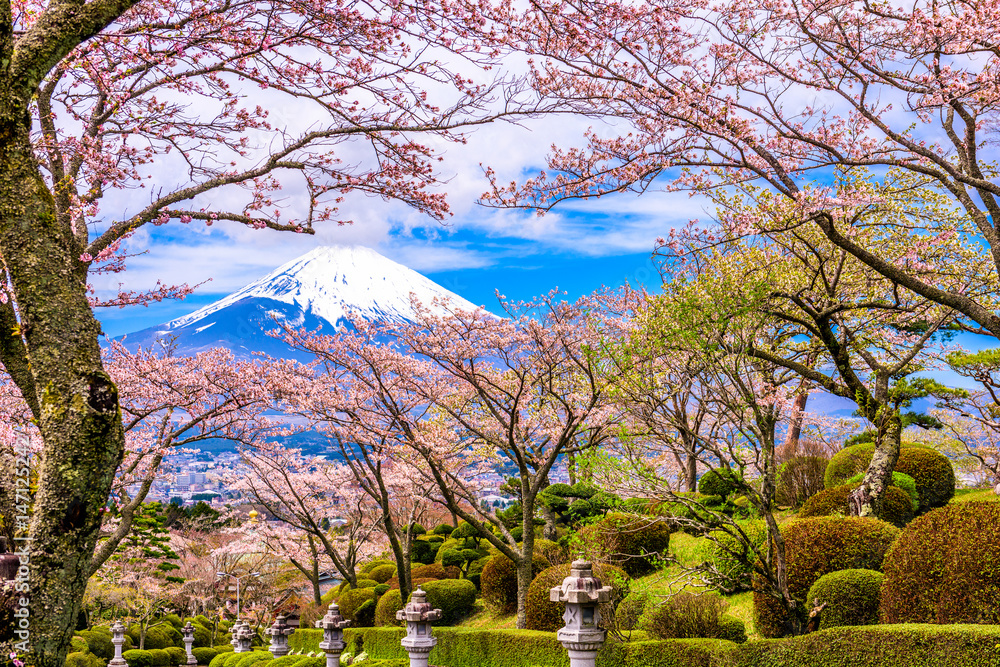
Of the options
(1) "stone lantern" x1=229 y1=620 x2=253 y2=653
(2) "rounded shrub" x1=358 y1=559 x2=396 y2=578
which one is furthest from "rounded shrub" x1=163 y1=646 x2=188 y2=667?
(2) "rounded shrub" x1=358 y1=559 x2=396 y2=578

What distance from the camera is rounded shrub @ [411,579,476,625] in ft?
57.1

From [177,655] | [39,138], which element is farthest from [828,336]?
[177,655]

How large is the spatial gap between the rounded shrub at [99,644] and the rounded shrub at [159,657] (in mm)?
1349

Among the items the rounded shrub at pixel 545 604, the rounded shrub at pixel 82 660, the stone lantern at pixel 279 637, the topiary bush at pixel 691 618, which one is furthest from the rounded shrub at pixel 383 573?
the topiary bush at pixel 691 618

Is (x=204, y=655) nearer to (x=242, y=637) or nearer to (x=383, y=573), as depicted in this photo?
(x=242, y=637)

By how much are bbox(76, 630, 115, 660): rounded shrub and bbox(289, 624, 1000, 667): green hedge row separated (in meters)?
19.1

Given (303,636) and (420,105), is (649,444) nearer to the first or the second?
(420,105)

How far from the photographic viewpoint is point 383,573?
75.0 feet

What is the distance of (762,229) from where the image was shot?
10141mm

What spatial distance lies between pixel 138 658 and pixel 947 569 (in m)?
26.0

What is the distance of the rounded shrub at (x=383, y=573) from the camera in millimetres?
22703

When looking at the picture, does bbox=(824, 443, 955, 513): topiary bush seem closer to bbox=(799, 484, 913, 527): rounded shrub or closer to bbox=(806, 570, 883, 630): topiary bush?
bbox=(799, 484, 913, 527): rounded shrub

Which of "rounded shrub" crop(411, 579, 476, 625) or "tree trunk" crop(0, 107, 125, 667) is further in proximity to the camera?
"rounded shrub" crop(411, 579, 476, 625)

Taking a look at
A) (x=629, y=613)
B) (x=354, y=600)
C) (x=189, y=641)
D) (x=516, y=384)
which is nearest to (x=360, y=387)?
(x=516, y=384)
